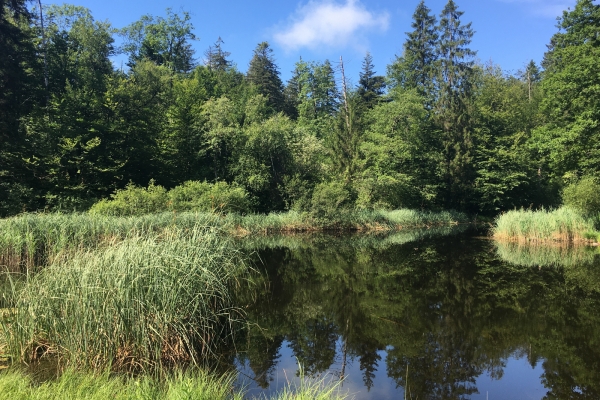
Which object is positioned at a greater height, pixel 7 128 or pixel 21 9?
pixel 21 9

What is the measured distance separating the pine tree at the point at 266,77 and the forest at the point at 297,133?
334 inches

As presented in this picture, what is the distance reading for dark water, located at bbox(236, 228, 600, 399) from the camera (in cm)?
497

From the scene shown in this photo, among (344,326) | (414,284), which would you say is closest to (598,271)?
(414,284)

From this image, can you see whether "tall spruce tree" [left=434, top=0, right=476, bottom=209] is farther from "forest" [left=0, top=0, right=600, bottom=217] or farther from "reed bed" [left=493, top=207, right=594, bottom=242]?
"reed bed" [left=493, top=207, right=594, bottom=242]

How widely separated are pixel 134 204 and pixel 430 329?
51.8 feet

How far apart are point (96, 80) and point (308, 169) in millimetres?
16784

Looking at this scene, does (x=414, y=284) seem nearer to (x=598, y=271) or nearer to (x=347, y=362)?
(x=347, y=362)

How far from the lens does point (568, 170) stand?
20750mm

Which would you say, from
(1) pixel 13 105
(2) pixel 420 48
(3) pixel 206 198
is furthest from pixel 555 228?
(1) pixel 13 105

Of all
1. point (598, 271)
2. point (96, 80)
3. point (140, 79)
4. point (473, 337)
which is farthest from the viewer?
point (140, 79)

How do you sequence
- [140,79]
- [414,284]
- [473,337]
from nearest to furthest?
[473,337]
[414,284]
[140,79]

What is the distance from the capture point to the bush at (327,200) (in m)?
24.3

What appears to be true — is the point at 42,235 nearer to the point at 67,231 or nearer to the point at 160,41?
the point at 67,231

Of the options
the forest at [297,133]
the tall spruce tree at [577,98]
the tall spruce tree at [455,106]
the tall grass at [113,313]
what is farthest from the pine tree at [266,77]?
the tall grass at [113,313]
